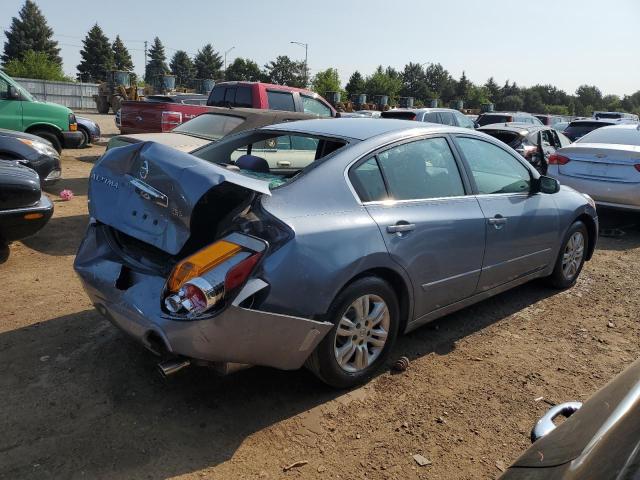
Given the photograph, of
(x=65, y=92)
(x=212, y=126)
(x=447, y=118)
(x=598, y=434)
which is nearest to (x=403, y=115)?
(x=447, y=118)

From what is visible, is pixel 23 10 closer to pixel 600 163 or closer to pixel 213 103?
pixel 213 103

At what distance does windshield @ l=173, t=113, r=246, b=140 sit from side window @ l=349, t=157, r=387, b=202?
4.27 metres

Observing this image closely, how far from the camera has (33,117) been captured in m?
10.9

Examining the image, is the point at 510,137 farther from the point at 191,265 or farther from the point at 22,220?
the point at 191,265

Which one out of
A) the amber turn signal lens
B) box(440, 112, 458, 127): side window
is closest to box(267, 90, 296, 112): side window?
Result: box(440, 112, 458, 127): side window

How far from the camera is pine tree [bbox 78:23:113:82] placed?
83.7 meters

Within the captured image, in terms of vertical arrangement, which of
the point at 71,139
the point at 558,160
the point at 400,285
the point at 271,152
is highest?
the point at 271,152

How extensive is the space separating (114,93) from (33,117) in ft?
80.5

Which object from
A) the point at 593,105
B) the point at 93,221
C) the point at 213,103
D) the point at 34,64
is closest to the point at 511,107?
the point at 593,105

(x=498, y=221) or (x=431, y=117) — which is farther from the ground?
(x=431, y=117)

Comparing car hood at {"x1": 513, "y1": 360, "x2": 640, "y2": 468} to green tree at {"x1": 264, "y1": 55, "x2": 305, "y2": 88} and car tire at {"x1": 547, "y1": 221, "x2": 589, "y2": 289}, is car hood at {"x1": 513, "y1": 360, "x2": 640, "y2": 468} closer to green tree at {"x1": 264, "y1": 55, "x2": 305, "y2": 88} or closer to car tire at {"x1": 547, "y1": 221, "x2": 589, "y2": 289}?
car tire at {"x1": 547, "y1": 221, "x2": 589, "y2": 289}

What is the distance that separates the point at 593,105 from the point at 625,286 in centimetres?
9458

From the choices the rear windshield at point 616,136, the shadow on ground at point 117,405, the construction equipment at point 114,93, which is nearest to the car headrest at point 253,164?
the shadow on ground at point 117,405

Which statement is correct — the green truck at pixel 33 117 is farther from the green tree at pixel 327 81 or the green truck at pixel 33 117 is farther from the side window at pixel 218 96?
the green tree at pixel 327 81
